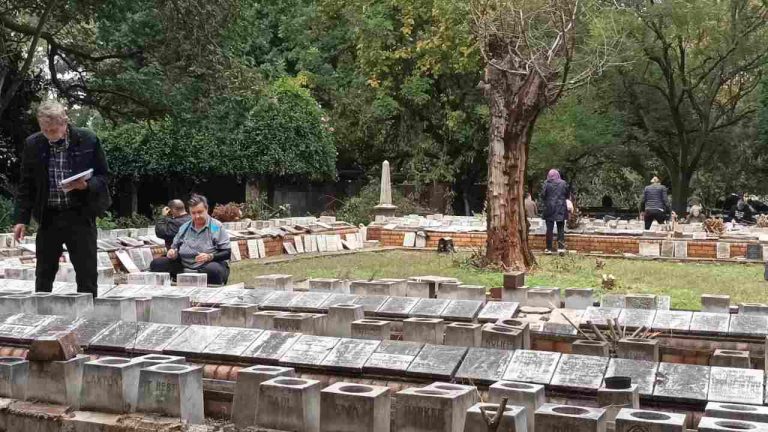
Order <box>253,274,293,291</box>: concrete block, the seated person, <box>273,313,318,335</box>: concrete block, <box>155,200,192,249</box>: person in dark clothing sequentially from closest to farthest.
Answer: <box>273,313,318,335</box>: concrete block
<box>253,274,293,291</box>: concrete block
the seated person
<box>155,200,192,249</box>: person in dark clothing

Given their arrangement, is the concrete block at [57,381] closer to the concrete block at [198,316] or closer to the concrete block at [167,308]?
the concrete block at [198,316]

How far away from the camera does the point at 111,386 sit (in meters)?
3.72

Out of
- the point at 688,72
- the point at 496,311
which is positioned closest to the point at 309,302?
the point at 496,311

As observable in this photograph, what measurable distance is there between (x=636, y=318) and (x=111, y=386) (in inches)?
123

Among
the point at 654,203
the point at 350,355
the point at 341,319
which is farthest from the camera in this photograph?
the point at 654,203

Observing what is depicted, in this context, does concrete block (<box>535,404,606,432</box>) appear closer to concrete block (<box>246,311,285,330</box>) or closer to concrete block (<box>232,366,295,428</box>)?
concrete block (<box>232,366,295,428</box>)

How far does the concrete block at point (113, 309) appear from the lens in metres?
5.29

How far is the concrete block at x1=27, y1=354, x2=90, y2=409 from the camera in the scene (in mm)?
3861

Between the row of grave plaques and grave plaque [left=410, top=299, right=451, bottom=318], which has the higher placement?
grave plaque [left=410, top=299, right=451, bottom=318]

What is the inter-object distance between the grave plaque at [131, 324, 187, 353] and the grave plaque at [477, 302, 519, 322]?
6.24ft

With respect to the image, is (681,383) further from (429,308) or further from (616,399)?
(429,308)

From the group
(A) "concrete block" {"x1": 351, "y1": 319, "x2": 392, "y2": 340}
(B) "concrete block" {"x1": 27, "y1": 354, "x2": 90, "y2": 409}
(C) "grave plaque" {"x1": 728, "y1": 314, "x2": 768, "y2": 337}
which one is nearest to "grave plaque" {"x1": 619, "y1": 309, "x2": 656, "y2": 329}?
(C) "grave plaque" {"x1": 728, "y1": 314, "x2": 768, "y2": 337}

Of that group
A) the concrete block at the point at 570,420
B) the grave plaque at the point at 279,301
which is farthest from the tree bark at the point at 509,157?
the concrete block at the point at 570,420

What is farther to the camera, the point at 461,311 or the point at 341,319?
the point at 461,311
